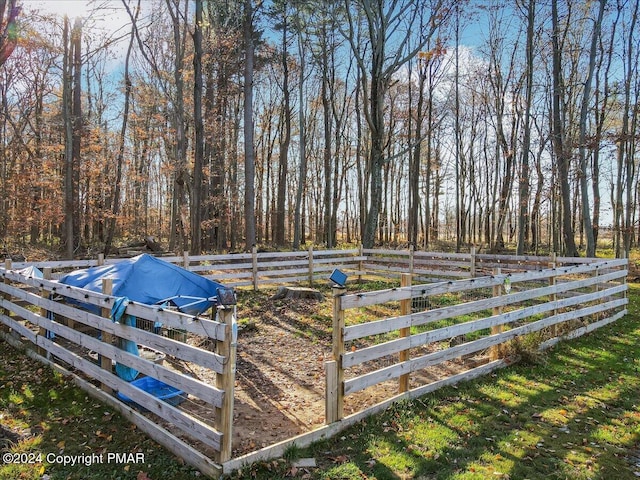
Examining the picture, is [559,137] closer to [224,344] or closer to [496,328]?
[496,328]

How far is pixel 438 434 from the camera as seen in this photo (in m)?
3.93

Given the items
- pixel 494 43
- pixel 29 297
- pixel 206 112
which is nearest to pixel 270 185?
pixel 206 112

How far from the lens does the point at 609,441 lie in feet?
12.9

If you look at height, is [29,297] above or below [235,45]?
below

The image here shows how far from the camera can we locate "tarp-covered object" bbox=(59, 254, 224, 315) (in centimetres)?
515

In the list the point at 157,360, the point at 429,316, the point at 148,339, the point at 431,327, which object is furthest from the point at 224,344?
the point at 431,327

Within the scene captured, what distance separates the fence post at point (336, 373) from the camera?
151 inches

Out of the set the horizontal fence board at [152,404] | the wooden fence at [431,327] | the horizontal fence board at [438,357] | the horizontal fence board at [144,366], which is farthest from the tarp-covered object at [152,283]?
the horizontal fence board at [438,357]

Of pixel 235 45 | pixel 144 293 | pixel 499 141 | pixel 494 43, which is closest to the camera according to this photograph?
pixel 144 293

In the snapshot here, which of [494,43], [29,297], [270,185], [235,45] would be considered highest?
[494,43]

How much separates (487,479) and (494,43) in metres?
24.5

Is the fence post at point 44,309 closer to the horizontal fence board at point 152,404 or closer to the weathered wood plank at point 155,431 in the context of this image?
the horizontal fence board at point 152,404

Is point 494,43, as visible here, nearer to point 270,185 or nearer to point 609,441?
point 270,185

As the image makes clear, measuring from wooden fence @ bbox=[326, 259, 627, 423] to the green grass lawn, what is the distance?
40 centimetres
